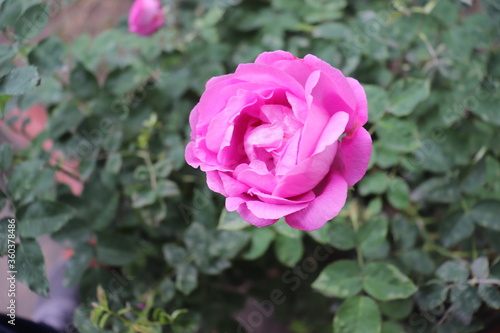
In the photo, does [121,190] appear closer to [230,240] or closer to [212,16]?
[230,240]

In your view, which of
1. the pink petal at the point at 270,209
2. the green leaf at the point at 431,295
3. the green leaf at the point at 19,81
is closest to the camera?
the pink petal at the point at 270,209

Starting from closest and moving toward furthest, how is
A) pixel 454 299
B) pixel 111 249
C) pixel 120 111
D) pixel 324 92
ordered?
pixel 324 92 < pixel 454 299 < pixel 111 249 < pixel 120 111

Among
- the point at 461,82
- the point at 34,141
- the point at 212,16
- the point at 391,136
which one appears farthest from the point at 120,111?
the point at 461,82

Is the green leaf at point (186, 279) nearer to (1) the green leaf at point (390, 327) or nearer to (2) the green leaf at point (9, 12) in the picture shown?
(1) the green leaf at point (390, 327)

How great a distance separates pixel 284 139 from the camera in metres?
0.42

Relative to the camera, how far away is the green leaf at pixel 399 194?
28.5 inches

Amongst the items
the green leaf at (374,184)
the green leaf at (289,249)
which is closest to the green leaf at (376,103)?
the green leaf at (374,184)

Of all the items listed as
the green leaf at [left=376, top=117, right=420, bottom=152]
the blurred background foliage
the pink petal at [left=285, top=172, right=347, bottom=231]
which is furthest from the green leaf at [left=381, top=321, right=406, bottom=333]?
the pink petal at [left=285, top=172, right=347, bottom=231]

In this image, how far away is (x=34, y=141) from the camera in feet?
2.69

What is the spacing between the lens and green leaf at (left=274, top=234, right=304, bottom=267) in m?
0.71

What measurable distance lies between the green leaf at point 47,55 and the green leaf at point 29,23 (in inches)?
3.0

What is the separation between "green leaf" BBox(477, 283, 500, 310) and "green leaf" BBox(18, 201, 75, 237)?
0.54m

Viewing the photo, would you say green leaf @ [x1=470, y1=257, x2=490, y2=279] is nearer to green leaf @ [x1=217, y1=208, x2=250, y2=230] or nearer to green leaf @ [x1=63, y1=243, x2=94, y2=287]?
green leaf @ [x1=217, y1=208, x2=250, y2=230]

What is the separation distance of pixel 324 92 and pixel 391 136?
30cm
